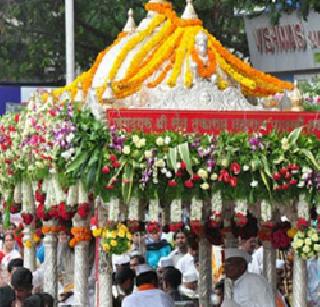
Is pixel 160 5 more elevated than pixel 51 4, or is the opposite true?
pixel 51 4

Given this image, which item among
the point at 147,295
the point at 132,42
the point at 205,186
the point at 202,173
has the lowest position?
the point at 147,295

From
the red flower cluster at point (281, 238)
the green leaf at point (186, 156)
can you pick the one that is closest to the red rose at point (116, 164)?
the green leaf at point (186, 156)

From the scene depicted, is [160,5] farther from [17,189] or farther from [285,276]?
[285,276]

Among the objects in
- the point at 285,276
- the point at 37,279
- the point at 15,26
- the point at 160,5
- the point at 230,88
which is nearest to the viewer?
the point at 230,88

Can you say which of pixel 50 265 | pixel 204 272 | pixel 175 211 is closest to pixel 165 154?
pixel 175 211

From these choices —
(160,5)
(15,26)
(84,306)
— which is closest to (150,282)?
(84,306)

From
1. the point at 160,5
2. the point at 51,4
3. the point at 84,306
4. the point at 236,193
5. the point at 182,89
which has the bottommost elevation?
the point at 84,306

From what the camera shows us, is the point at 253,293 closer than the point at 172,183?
No

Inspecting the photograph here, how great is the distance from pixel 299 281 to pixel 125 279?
98.6 inches

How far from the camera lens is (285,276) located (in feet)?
51.3

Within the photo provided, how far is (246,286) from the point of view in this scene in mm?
12930

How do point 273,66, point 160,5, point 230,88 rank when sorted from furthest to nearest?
point 273,66 < point 160,5 < point 230,88

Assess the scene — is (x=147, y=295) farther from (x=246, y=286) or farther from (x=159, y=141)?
(x=159, y=141)

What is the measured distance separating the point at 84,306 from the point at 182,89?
2.24 meters
